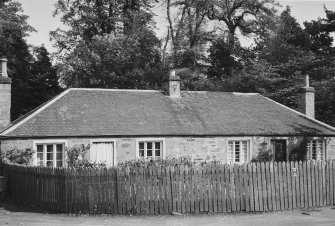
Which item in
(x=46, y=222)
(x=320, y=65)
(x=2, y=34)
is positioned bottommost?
(x=46, y=222)

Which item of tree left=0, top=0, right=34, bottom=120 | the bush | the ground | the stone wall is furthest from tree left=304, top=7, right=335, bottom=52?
the ground

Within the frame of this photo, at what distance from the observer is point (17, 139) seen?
21.0m

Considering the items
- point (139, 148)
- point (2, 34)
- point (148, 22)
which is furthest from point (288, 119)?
point (2, 34)

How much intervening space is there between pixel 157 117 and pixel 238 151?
529 cm

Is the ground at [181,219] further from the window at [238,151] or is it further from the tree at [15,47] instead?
the tree at [15,47]

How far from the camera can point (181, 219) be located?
14.5 metres

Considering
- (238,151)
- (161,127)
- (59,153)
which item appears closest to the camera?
(59,153)

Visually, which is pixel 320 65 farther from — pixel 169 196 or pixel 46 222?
pixel 46 222

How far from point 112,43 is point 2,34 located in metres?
9.96

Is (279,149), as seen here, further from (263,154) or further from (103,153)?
(103,153)

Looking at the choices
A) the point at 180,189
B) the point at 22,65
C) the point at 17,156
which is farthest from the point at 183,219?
the point at 22,65

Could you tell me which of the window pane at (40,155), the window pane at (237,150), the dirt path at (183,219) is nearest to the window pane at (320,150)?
the window pane at (237,150)

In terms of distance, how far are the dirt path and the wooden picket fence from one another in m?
0.42

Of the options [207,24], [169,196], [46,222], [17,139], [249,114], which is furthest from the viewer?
[207,24]
